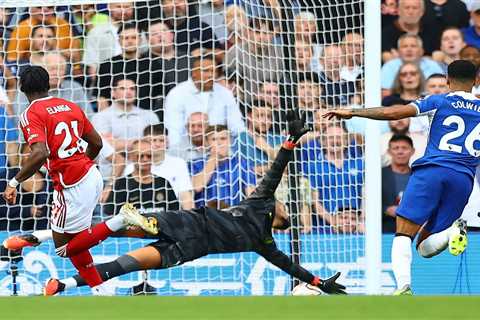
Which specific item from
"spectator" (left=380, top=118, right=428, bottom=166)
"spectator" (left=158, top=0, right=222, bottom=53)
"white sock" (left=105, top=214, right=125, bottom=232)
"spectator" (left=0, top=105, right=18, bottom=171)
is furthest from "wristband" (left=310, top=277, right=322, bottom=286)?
"spectator" (left=0, top=105, right=18, bottom=171)

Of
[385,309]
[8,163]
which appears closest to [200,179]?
[8,163]

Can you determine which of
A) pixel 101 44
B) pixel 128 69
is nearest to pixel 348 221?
pixel 128 69

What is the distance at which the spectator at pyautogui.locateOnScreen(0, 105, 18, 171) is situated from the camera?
31.4 feet

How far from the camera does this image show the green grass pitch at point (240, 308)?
4.64 metres

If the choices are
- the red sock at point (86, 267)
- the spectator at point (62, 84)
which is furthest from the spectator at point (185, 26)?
the red sock at point (86, 267)

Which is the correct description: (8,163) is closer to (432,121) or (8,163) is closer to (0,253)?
(0,253)

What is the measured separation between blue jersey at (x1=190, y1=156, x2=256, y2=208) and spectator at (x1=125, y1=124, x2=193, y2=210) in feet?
0.26

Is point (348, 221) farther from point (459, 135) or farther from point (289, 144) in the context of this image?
point (459, 135)

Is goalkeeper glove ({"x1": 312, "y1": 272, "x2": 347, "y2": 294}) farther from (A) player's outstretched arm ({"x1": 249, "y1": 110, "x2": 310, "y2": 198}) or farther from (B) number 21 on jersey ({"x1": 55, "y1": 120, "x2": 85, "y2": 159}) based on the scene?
(B) number 21 on jersey ({"x1": 55, "y1": 120, "x2": 85, "y2": 159})

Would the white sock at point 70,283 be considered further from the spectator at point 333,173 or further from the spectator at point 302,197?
the spectator at point 333,173

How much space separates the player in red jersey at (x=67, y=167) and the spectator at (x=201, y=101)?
139 cm

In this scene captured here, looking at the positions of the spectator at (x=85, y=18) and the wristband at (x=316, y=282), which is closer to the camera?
the wristband at (x=316, y=282)

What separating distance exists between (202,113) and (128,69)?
2.47ft

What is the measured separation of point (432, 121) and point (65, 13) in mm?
3807
